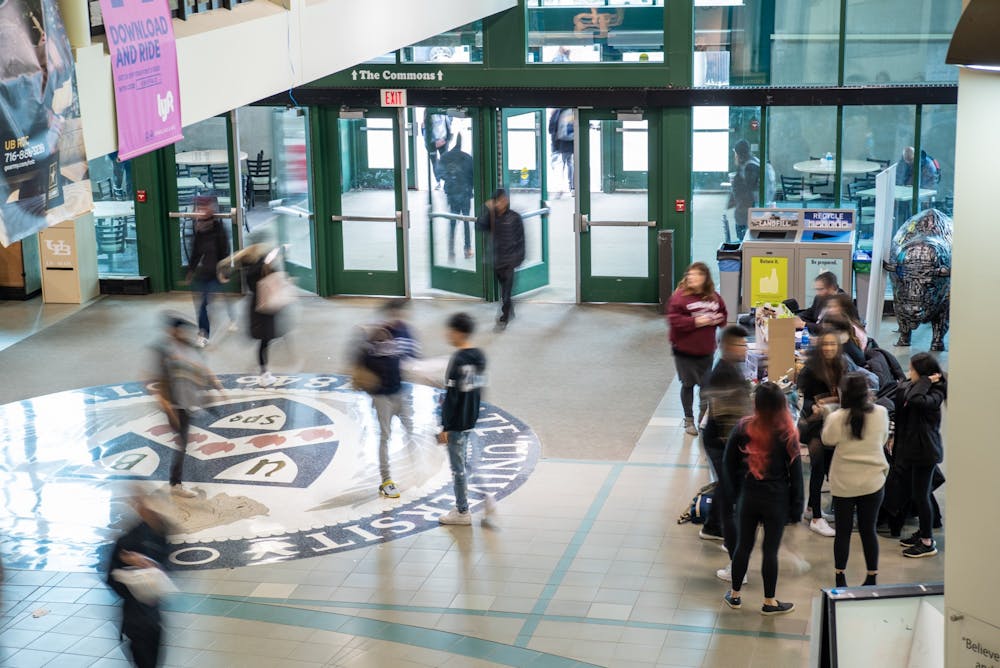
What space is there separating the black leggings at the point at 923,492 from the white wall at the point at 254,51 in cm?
Answer: 509

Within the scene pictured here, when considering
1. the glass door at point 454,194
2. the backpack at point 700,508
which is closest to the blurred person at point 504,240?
the glass door at point 454,194

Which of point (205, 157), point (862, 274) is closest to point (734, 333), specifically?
point (862, 274)

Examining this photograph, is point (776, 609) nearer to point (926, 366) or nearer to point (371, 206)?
point (926, 366)

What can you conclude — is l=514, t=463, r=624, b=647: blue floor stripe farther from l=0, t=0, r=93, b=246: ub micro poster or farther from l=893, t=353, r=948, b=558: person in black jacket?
l=0, t=0, r=93, b=246: ub micro poster

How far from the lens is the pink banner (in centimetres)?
729

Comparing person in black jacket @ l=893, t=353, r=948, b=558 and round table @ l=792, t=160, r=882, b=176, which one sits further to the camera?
round table @ l=792, t=160, r=882, b=176

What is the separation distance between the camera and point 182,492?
10469 mm

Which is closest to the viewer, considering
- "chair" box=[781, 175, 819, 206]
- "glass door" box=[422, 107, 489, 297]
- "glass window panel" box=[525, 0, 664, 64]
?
"chair" box=[781, 175, 819, 206]

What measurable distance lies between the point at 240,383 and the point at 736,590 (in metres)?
6.59

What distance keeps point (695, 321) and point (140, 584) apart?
5.48 meters

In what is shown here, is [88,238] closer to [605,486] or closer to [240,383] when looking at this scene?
[240,383]

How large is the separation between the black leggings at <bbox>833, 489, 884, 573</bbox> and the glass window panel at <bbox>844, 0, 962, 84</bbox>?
851 centimetres

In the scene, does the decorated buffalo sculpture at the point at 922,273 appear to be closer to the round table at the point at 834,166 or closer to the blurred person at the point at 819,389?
the round table at the point at 834,166

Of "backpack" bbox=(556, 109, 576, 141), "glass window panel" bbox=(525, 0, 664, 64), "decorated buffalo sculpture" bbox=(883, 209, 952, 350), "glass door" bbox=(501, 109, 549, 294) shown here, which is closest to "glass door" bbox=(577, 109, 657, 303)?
"backpack" bbox=(556, 109, 576, 141)
